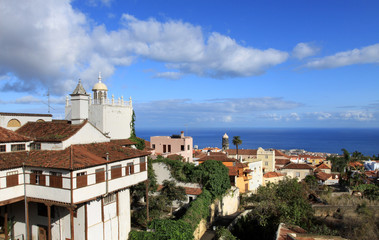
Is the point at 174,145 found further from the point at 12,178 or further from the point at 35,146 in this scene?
the point at 12,178

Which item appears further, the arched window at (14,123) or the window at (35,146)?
the arched window at (14,123)

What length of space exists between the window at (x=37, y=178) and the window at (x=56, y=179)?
0.74 meters

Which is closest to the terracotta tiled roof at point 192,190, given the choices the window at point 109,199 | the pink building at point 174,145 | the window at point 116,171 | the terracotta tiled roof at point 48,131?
the window at point 109,199

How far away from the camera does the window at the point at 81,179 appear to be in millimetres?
16453

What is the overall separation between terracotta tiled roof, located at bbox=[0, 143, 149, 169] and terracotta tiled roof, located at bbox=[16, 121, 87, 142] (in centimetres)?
89

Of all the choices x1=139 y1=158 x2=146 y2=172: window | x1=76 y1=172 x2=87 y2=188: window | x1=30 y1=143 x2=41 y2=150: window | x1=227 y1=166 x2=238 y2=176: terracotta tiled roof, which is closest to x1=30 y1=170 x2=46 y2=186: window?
x1=30 y1=143 x2=41 y2=150: window

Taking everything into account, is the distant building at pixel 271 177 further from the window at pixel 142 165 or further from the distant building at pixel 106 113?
the window at pixel 142 165

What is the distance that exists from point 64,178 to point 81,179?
928 mm

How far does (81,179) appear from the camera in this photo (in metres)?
16.7

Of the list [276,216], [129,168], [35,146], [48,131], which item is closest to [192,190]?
[276,216]

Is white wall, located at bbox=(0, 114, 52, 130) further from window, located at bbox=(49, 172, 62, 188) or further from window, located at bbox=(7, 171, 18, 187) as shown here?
window, located at bbox=(49, 172, 62, 188)

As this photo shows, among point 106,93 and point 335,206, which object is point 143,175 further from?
point 335,206

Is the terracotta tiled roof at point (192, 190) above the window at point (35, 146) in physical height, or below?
below

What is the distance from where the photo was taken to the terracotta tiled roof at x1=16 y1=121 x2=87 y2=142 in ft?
61.3
